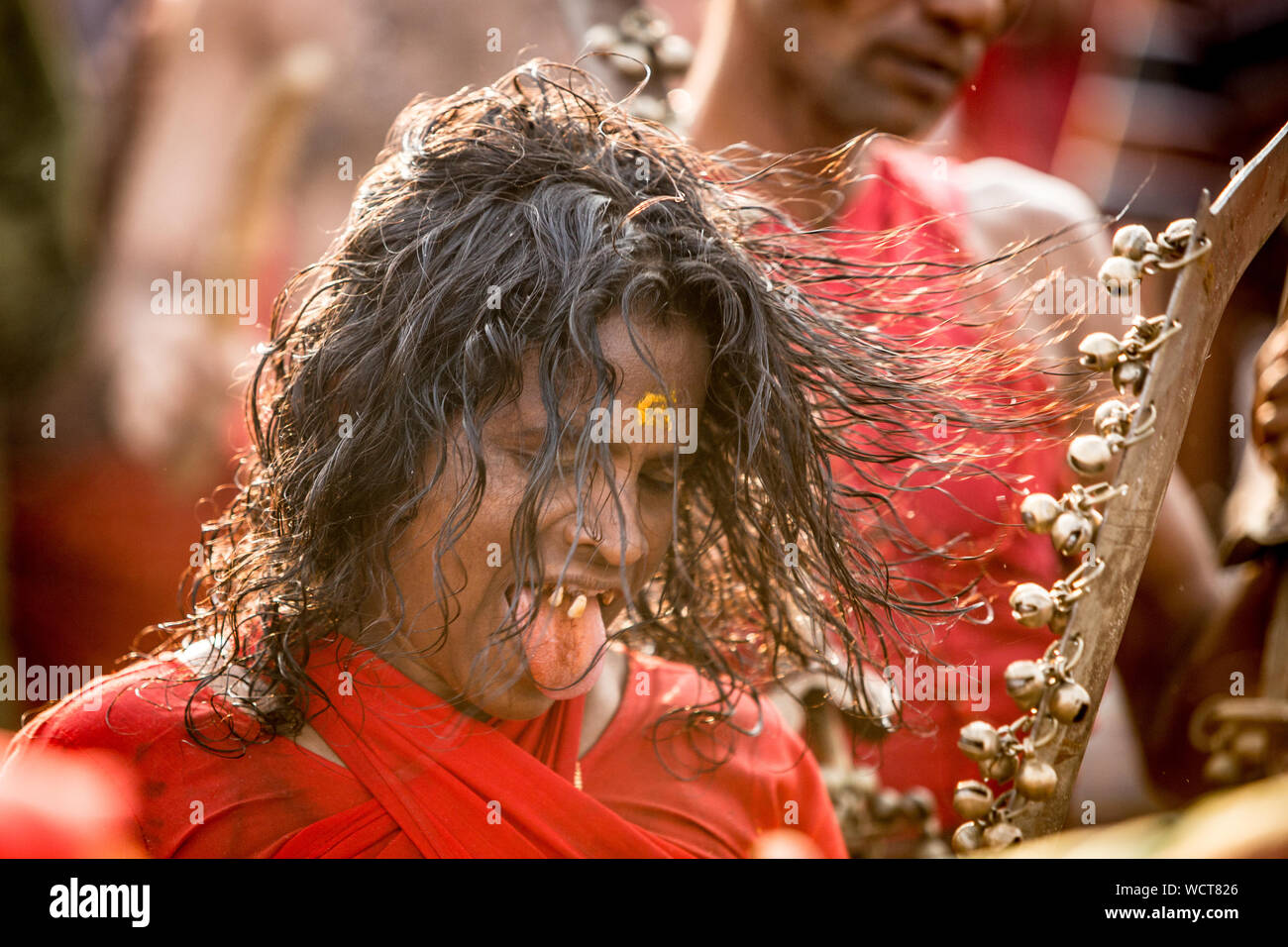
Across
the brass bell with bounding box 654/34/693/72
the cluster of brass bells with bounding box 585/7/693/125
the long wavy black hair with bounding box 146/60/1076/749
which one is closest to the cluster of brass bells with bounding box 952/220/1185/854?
the long wavy black hair with bounding box 146/60/1076/749

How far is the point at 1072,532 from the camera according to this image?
0.98 metres

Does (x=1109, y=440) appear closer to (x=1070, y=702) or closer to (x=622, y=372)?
(x=1070, y=702)

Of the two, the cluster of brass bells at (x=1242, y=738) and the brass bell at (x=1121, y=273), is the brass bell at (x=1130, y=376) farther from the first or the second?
the cluster of brass bells at (x=1242, y=738)

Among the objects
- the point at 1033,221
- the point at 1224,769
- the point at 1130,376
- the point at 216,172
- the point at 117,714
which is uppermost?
the point at 216,172

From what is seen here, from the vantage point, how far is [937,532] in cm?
155

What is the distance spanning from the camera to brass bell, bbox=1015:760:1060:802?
99 centimetres

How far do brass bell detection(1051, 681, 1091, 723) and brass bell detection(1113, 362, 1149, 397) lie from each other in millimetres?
Answer: 283

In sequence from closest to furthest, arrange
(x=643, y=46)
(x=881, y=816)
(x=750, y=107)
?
(x=881, y=816) < (x=750, y=107) < (x=643, y=46)

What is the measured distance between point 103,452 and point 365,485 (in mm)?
1159

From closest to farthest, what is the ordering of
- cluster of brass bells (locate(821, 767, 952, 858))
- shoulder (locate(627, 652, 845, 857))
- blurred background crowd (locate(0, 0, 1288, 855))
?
shoulder (locate(627, 652, 845, 857)) → cluster of brass bells (locate(821, 767, 952, 858)) → blurred background crowd (locate(0, 0, 1288, 855))

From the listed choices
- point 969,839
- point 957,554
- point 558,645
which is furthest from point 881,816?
point 558,645

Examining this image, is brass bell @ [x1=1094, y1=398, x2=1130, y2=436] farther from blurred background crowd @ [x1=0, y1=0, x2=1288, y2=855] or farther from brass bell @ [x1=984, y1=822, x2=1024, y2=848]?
blurred background crowd @ [x1=0, y1=0, x2=1288, y2=855]

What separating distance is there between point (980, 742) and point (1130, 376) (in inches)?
14.8

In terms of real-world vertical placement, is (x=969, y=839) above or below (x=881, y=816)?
above
